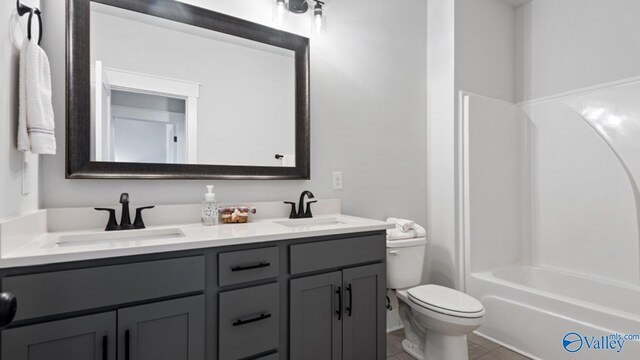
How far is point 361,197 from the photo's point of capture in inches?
87.7

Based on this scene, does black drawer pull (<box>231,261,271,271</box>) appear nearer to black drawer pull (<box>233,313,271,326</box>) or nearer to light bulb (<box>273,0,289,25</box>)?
black drawer pull (<box>233,313,271,326</box>)

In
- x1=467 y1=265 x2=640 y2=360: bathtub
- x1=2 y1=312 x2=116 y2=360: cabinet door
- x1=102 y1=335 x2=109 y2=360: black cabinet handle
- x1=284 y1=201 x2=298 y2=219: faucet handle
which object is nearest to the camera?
x1=2 y1=312 x2=116 y2=360: cabinet door

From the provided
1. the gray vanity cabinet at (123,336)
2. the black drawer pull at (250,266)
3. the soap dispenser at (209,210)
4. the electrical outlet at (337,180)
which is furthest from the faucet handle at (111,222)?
the electrical outlet at (337,180)

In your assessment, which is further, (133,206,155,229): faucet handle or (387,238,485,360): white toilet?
(387,238,485,360): white toilet

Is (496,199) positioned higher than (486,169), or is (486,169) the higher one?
(486,169)

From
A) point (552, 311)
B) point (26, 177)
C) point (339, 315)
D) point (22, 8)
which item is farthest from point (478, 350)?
point (22, 8)

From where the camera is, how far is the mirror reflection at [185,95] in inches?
56.4

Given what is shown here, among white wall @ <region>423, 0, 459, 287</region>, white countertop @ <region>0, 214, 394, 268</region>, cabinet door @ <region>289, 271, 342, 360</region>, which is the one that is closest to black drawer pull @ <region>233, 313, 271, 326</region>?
cabinet door @ <region>289, 271, 342, 360</region>

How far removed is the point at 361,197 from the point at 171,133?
4.24 ft

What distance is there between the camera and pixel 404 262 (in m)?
2.06

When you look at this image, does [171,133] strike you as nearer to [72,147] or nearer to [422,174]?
[72,147]

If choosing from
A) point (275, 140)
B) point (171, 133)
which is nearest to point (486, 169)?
point (275, 140)
